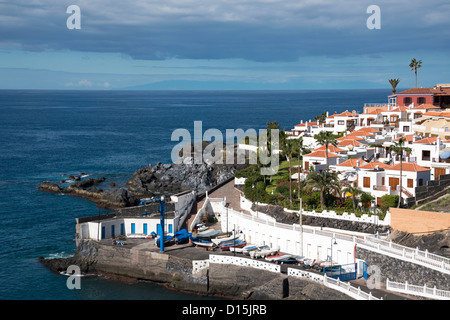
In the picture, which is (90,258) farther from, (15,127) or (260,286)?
(15,127)

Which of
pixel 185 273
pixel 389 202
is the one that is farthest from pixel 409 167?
pixel 185 273

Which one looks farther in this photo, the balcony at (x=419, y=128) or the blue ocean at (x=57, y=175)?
the balcony at (x=419, y=128)

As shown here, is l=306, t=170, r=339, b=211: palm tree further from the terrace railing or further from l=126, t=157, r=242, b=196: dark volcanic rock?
l=126, t=157, r=242, b=196: dark volcanic rock

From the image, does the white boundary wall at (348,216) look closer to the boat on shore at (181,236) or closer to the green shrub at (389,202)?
the green shrub at (389,202)

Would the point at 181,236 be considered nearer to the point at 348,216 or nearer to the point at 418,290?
the point at 348,216

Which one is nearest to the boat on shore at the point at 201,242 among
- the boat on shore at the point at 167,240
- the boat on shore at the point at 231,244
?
the boat on shore at the point at 231,244

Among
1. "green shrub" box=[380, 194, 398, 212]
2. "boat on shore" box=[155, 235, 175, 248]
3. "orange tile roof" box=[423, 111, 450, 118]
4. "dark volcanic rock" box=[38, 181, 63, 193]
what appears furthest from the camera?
"dark volcanic rock" box=[38, 181, 63, 193]

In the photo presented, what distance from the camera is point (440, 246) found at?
36.3 m

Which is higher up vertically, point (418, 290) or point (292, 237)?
point (292, 237)

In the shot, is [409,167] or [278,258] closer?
[278,258]

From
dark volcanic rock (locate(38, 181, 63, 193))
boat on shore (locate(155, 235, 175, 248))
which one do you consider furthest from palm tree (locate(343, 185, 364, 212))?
dark volcanic rock (locate(38, 181, 63, 193))

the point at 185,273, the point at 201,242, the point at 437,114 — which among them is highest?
the point at 437,114

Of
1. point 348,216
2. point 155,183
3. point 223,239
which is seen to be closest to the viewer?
point 348,216
